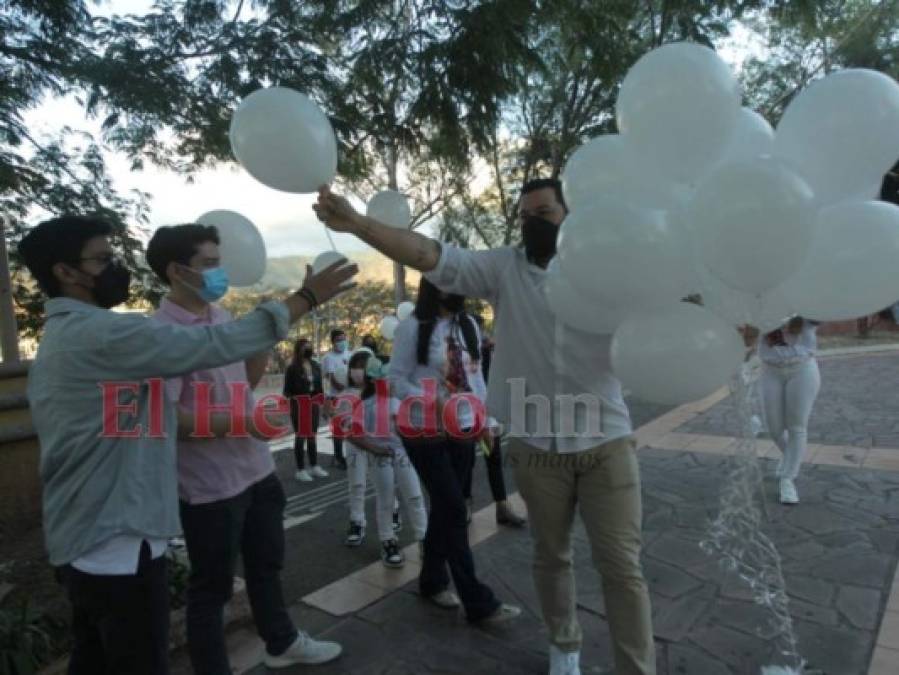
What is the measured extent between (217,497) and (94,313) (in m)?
0.82

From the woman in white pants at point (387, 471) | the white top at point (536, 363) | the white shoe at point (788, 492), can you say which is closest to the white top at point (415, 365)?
the woman in white pants at point (387, 471)

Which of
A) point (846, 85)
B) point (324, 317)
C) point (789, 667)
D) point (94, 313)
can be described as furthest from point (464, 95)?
point (324, 317)

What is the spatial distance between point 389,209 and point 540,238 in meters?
0.77

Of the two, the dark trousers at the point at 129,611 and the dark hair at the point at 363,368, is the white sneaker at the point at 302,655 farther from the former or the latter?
the dark hair at the point at 363,368

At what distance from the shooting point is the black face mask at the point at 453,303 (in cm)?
293

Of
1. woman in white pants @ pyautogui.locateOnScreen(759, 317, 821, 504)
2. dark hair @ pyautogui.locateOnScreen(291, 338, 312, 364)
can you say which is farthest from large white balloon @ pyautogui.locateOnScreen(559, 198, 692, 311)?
dark hair @ pyautogui.locateOnScreen(291, 338, 312, 364)

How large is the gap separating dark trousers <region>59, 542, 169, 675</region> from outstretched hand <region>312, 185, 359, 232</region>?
107 cm

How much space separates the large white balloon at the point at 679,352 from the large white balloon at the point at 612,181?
319 mm

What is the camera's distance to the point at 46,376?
61.7 inches

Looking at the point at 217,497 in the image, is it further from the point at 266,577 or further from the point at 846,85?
the point at 846,85

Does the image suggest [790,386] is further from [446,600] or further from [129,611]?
[129,611]

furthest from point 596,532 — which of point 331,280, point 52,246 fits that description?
point 52,246

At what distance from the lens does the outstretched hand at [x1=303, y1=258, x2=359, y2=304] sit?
187 cm

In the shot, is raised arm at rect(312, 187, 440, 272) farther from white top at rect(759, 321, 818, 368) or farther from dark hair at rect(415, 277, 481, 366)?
white top at rect(759, 321, 818, 368)
